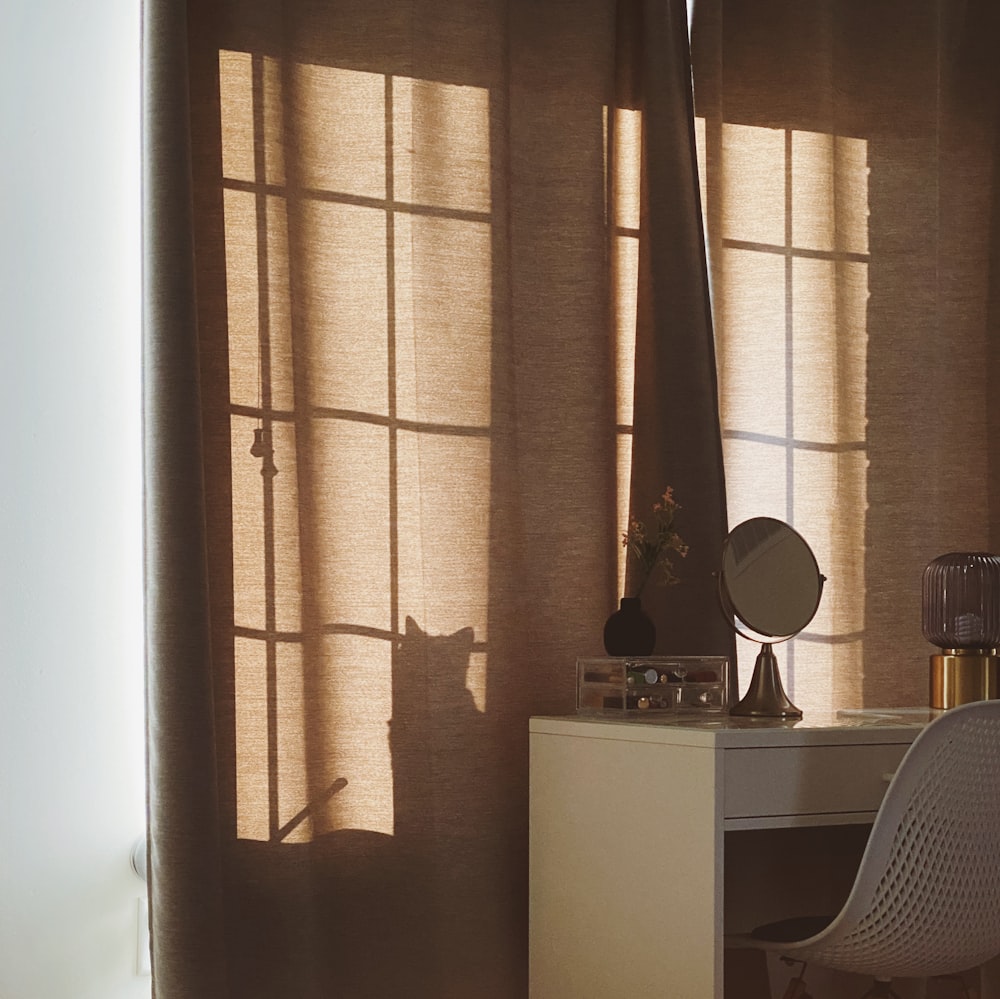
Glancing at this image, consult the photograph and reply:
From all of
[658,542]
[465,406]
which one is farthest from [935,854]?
[465,406]

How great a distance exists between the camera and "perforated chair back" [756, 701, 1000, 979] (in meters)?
1.65

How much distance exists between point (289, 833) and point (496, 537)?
0.63m

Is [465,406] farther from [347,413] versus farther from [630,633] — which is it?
[630,633]

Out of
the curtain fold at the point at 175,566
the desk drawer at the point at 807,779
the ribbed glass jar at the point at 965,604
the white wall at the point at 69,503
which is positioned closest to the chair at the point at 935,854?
the desk drawer at the point at 807,779

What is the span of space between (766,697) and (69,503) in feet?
3.98

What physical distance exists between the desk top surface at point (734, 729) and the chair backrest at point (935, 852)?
18 centimetres

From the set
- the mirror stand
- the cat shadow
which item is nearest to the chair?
the mirror stand

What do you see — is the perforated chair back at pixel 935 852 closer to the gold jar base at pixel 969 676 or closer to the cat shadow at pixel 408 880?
the gold jar base at pixel 969 676

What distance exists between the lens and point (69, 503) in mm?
2141

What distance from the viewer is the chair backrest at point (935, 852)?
165 cm

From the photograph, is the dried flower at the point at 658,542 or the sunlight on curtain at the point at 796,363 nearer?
the dried flower at the point at 658,542

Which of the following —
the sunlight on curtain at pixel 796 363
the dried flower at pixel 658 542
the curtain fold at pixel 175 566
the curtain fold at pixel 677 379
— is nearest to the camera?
the curtain fold at pixel 175 566

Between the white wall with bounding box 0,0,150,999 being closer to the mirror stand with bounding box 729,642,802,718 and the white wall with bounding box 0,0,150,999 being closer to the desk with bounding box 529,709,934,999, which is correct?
the desk with bounding box 529,709,934,999

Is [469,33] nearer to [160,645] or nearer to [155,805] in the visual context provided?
[160,645]
